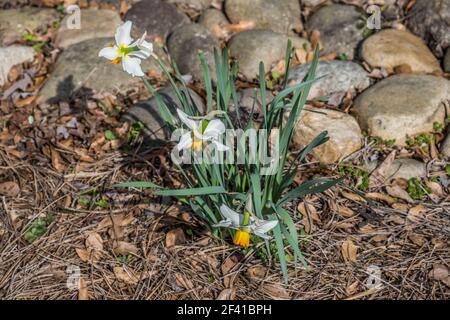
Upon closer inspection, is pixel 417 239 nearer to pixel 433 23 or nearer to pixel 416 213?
pixel 416 213

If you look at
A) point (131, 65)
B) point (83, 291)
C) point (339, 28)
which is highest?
point (131, 65)

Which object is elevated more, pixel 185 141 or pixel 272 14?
pixel 185 141

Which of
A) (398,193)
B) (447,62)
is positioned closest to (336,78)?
(447,62)

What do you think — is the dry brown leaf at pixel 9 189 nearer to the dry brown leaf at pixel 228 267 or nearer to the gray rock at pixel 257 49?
the dry brown leaf at pixel 228 267

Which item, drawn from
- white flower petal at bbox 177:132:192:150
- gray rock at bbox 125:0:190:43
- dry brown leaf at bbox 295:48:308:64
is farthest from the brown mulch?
gray rock at bbox 125:0:190:43

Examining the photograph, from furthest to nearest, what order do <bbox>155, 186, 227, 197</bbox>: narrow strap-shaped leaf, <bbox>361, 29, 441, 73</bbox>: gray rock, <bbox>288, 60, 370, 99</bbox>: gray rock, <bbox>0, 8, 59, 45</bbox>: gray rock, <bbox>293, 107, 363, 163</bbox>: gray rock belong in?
<bbox>0, 8, 59, 45</bbox>: gray rock
<bbox>361, 29, 441, 73</bbox>: gray rock
<bbox>288, 60, 370, 99</bbox>: gray rock
<bbox>293, 107, 363, 163</bbox>: gray rock
<bbox>155, 186, 227, 197</bbox>: narrow strap-shaped leaf

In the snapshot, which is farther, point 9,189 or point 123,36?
point 9,189

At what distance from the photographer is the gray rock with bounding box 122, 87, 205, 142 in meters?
3.04

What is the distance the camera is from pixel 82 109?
11.1 ft

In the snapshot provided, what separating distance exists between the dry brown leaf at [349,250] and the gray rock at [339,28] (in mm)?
1824

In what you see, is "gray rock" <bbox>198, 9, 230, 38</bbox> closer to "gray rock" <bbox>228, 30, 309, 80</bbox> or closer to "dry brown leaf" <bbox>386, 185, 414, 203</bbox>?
"gray rock" <bbox>228, 30, 309, 80</bbox>

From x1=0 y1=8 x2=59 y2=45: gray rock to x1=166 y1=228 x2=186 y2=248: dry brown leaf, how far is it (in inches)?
96.7

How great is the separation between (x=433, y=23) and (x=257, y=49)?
127 centimetres

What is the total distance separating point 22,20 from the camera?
4.13 m
